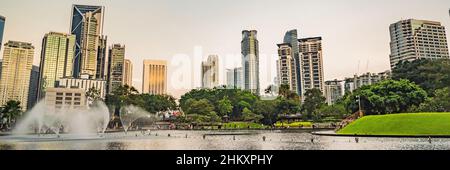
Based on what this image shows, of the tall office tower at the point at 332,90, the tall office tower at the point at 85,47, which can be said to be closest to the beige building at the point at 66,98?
the tall office tower at the point at 85,47

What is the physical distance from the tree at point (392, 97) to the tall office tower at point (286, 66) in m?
Answer: 27.2

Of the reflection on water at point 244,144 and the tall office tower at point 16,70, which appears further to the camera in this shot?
the tall office tower at point 16,70

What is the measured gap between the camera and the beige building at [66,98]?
47.8m

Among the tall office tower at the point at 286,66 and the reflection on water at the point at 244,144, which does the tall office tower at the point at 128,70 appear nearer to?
the reflection on water at the point at 244,144

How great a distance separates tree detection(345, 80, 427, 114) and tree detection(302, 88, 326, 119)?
1299cm

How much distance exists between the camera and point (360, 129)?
1794cm

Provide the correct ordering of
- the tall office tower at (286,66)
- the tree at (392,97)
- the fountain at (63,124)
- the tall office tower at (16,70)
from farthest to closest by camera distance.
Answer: the tall office tower at (286,66)
the fountain at (63,124)
the tree at (392,97)
the tall office tower at (16,70)

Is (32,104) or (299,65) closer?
(32,104)

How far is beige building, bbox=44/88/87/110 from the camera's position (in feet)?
157

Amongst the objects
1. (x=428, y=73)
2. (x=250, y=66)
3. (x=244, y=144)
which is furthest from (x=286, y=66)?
(x=244, y=144)

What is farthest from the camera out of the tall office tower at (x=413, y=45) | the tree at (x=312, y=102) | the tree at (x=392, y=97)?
the tree at (x=312, y=102)

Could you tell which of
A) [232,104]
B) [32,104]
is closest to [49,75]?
[32,104]
